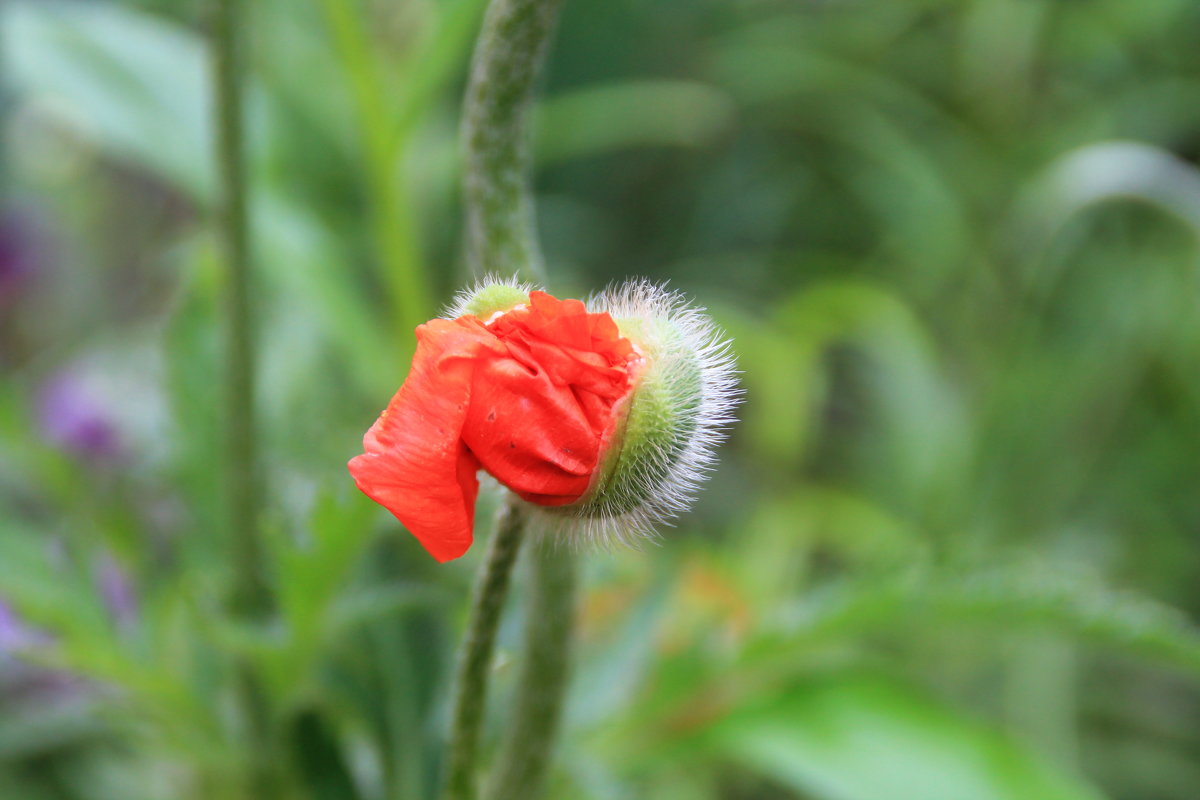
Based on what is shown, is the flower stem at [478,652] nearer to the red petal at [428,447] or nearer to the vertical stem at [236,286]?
the red petal at [428,447]

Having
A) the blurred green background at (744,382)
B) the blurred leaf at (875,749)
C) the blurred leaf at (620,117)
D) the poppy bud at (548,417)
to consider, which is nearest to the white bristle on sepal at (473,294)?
the poppy bud at (548,417)

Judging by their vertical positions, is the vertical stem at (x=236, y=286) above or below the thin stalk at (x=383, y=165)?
below

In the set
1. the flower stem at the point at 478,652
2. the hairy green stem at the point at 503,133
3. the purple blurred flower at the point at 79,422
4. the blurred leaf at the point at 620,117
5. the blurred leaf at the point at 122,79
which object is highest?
the blurred leaf at the point at 620,117

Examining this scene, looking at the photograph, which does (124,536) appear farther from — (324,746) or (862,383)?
(862,383)

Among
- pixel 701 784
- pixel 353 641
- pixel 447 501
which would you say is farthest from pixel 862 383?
pixel 447 501

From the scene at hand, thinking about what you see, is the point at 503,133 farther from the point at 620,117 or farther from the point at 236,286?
the point at 620,117

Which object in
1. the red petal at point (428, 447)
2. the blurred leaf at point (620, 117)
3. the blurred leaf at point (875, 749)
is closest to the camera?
the red petal at point (428, 447)
